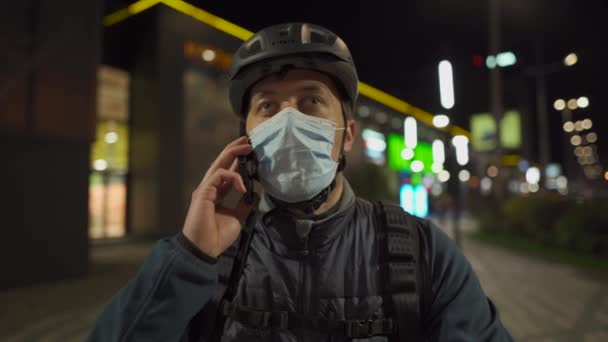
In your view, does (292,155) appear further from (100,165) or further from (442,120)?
(100,165)

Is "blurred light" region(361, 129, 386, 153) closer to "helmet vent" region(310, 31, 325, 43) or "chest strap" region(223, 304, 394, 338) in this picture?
"helmet vent" region(310, 31, 325, 43)

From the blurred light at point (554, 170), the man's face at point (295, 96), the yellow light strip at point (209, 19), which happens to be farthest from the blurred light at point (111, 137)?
the blurred light at point (554, 170)

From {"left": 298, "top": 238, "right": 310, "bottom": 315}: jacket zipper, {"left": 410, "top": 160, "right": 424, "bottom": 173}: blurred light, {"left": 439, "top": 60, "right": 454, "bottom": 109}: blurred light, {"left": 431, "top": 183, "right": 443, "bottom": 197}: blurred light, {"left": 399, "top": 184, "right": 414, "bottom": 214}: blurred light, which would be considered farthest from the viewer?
{"left": 431, "top": 183, "right": 443, "bottom": 197}: blurred light

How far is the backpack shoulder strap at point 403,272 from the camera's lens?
1269mm

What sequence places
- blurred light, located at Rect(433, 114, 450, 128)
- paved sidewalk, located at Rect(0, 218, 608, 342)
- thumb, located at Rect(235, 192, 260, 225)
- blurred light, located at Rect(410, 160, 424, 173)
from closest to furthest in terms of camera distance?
thumb, located at Rect(235, 192, 260, 225)
paved sidewalk, located at Rect(0, 218, 608, 342)
blurred light, located at Rect(433, 114, 450, 128)
blurred light, located at Rect(410, 160, 424, 173)

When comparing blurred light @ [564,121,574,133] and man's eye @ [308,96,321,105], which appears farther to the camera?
blurred light @ [564,121,574,133]

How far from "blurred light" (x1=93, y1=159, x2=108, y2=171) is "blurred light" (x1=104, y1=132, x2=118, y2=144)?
32.4 inches

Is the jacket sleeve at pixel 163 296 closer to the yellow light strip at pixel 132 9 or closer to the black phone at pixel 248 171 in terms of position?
the black phone at pixel 248 171

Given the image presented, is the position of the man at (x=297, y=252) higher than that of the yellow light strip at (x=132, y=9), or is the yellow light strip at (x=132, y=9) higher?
the yellow light strip at (x=132, y=9)

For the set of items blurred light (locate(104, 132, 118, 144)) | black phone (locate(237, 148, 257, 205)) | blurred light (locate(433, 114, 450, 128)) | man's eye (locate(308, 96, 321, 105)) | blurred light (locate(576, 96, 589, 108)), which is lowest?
black phone (locate(237, 148, 257, 205))

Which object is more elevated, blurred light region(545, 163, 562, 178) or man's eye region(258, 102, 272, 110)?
blurred light region(545, 163, 562, 178)

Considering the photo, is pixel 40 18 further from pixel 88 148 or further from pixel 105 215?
pixel 105 215

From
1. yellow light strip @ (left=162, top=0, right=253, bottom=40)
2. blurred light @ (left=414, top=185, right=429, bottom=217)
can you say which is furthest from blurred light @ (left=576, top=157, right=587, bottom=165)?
yellow light strip @ (left=162, top=0, right=253, bottom=40)

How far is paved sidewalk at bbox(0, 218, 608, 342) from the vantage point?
183 inches
